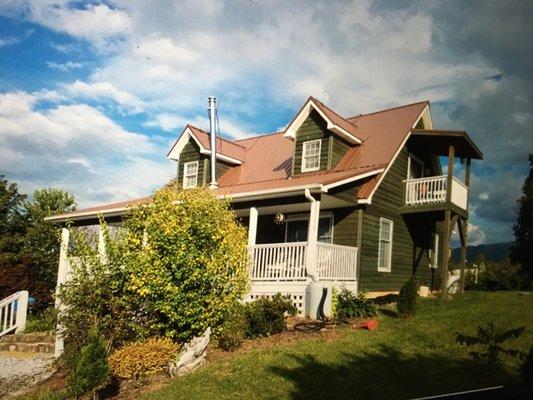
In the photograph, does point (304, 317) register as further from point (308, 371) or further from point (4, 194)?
point (4, 194)

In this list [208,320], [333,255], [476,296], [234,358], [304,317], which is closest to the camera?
[234,358]

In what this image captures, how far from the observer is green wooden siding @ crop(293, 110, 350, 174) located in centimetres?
1895

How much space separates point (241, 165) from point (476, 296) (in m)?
11.6

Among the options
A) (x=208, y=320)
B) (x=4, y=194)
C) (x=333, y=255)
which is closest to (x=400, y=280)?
(x=333, y=255)

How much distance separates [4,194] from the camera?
2623cm

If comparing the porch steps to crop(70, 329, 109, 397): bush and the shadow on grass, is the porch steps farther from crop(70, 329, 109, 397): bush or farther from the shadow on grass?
the shadow on grass

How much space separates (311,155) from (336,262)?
17.8 ft

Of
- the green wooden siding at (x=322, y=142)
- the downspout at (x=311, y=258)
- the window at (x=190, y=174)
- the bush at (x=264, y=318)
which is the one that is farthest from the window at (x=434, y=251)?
the bush at (x=264, y=318)

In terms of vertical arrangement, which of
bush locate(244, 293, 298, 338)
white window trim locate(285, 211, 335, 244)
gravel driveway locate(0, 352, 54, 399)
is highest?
white window trim locate(285, 211, 335, 244)

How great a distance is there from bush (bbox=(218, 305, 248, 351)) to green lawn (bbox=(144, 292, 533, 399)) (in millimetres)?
530

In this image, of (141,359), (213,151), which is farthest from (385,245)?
(141,359)

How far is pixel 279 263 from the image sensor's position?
15.8 metres

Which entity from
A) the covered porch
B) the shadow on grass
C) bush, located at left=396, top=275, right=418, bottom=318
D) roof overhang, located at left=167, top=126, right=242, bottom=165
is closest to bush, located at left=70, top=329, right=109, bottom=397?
the shadow on grass

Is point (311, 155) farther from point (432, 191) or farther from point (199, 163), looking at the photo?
point (199, 163)
